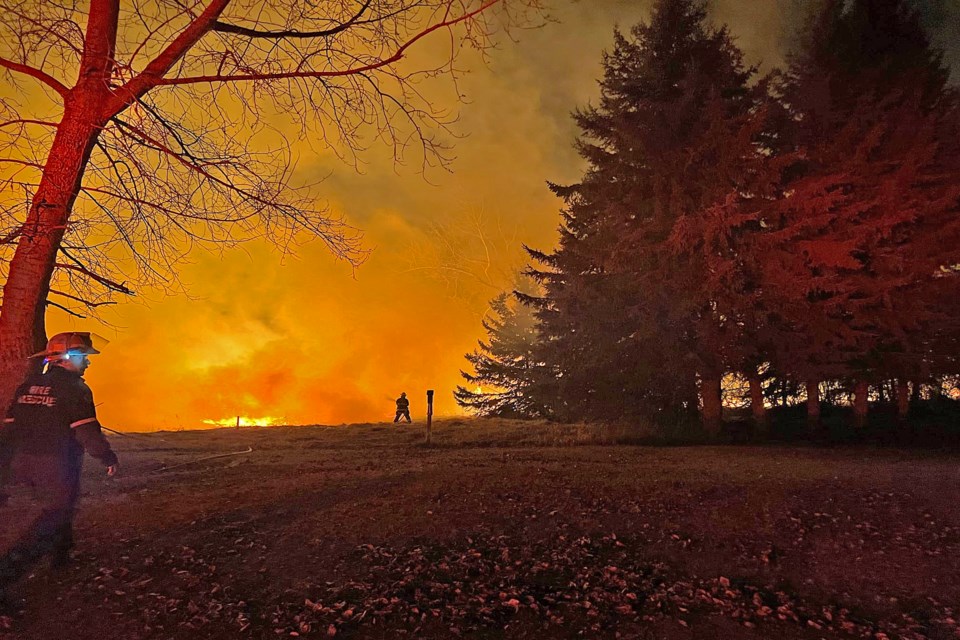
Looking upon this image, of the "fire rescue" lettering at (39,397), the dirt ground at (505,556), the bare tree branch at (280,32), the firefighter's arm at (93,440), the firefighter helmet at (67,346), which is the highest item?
the bare tree branch at (280,32)

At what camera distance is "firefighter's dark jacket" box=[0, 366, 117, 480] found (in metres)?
4.55

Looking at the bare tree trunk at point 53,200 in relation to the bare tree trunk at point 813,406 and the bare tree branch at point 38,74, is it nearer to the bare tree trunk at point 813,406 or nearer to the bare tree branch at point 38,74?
the bare tree branch at point 38,74

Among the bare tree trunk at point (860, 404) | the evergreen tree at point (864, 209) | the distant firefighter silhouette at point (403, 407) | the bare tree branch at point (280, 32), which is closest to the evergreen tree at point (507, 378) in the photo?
the distant firefighter silhouette at point (403, 407)

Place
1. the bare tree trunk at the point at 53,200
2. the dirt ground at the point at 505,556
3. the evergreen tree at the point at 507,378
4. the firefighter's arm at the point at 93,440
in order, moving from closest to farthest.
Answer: the dirt ground at the point at 505,556, the firefighter's arm at the point at 93,440, the bare tree trunk at the point at 53,200, the evergreen tree at the point at 507,378

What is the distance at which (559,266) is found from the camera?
20.0m

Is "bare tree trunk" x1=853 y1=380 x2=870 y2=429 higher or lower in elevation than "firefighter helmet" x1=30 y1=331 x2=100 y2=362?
lower

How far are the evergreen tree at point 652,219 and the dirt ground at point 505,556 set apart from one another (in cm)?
742

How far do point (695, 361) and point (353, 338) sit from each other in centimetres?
4163

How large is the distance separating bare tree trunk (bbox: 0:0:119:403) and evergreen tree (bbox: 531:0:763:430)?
13758 millimetres

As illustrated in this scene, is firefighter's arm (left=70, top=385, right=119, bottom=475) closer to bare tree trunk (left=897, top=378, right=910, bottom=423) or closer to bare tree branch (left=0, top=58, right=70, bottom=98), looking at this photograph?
bare tree branch (left=0, top=58, right=70, bottom=98)

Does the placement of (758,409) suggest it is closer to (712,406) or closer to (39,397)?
(712,406)

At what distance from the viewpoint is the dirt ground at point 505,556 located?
368 centimetres

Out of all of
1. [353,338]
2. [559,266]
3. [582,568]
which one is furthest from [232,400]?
[582,568]

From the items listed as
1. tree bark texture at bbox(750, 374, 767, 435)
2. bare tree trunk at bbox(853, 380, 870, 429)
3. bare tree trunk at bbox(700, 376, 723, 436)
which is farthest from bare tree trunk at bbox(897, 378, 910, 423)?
bare tree trunk at bbox(700, 376, 723, 436)
